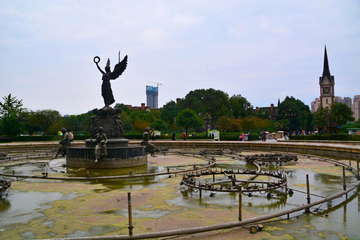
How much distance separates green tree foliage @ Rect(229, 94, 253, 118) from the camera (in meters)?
84.7

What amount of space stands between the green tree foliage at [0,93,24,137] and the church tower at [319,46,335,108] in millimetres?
111770

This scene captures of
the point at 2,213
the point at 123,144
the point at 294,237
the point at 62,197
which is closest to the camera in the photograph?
the point at 294,237

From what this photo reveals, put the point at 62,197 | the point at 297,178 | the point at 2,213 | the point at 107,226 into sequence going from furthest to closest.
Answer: the point at 297,178 → the point at 62,197 → the point at 2,213 → the point at 107,226

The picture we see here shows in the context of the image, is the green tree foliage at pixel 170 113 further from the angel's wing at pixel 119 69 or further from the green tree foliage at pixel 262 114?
the angel's wing at pixel 119 69

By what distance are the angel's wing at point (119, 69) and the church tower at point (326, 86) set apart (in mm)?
114890

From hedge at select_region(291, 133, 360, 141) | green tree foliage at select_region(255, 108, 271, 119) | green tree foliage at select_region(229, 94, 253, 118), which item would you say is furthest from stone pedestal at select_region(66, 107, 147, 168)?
green tree foliage at select_region(255, 108, 271, 119)

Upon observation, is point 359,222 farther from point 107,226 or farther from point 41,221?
point 41,221

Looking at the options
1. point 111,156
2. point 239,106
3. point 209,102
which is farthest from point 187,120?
point 111,156

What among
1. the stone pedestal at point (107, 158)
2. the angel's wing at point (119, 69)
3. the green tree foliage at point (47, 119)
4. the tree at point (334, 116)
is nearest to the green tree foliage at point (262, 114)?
the tree at point (334, 116)

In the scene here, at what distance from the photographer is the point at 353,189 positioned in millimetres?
9188

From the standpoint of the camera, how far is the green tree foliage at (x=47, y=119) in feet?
189

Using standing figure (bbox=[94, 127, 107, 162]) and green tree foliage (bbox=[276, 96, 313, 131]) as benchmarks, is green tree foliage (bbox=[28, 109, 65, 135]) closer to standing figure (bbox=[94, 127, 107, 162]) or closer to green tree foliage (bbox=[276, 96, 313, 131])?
standing figure (bbox=[94, 127, 107, 162])

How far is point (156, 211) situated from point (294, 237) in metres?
3.40

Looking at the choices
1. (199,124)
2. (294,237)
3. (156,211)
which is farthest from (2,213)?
(199,124)
